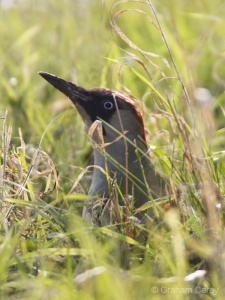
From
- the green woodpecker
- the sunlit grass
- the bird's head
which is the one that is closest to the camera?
the sunlit grass

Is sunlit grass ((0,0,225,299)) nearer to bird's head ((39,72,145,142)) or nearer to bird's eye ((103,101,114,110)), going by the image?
bird's head ((39,72,145,142))

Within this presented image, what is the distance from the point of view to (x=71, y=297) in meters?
3.57

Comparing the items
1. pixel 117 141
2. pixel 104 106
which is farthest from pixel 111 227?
pixel 104 106

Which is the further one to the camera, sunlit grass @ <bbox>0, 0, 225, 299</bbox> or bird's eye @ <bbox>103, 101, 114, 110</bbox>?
bird's eye @ <bbox>103, 101, 114, 110</bbox>

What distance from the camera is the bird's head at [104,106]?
523 cm

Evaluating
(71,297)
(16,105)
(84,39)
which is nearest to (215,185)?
(71,297)

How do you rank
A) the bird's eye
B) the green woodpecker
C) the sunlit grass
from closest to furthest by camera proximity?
the sunlit grass → the green woodpecker → the bird's eye

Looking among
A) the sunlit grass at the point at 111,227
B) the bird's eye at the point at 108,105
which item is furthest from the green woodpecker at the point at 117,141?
the sunlit grass at the point at 111,227

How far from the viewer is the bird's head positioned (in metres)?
5.23

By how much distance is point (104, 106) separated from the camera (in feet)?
17.5

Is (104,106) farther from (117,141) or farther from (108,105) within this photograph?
(117,141)

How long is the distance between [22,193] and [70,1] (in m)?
4.06

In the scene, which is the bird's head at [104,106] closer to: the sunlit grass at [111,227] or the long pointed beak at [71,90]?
the long pointed beak at [71,90]

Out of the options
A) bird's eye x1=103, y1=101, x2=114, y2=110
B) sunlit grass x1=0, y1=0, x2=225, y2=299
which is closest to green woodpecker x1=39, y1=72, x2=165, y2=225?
bird's eye x1=103, y1=101, x2=114, y2=110
